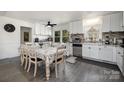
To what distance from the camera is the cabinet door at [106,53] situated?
11.4 ft

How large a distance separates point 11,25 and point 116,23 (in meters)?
5.18

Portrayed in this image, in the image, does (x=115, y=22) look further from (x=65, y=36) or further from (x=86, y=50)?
(x=65, y=36)

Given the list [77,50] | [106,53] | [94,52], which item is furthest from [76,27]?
[106,53]

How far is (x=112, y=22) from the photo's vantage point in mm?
3760

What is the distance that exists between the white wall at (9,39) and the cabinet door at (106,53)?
4.58 meters

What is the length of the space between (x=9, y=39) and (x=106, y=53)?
491 centimetres

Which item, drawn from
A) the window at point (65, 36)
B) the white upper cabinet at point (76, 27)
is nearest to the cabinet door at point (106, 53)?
the white upper cabinet at point (76, 27)

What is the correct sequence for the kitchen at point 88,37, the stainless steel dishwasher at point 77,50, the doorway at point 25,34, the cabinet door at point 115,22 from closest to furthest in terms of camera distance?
the kitchen at point 88,37, the cabinet door at point 115,22, the stainless steel dishwasher at point 77,50, the doorway at point 25,34

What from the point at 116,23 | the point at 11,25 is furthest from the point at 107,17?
the point at 11,25

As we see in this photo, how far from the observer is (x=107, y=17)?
12.8 feet

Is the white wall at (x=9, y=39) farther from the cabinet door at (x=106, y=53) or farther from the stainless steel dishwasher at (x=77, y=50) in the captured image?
the cabinet door at (x=106, y=53)
